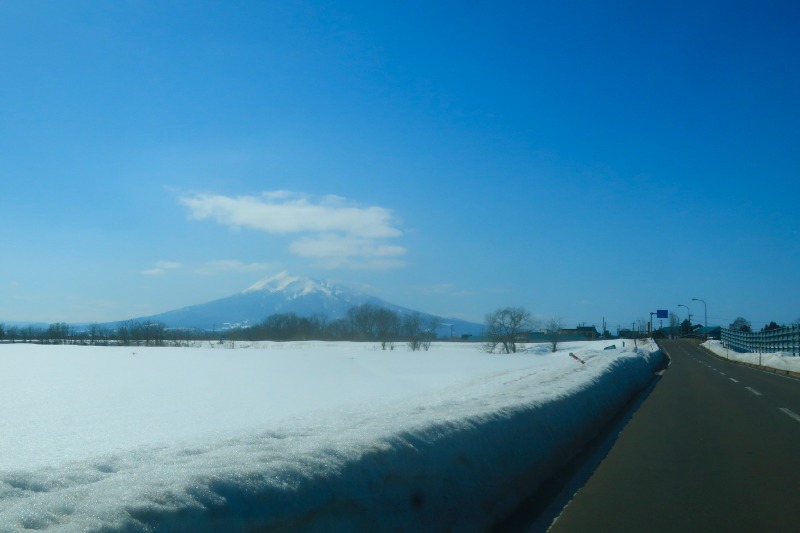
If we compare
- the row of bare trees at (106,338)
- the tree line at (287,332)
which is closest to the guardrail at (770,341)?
the tree line at (287,332)

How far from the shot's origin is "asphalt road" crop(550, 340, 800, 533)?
6.32 metres

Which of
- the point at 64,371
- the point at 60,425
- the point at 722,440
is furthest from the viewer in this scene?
the point at 64,371

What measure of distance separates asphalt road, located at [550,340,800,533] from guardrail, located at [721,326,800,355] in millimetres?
31603

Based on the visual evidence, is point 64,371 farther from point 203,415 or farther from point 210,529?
point 210,529

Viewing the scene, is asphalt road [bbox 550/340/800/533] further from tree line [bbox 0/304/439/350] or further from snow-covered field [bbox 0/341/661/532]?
tree line [bbox 0/304/439/350]

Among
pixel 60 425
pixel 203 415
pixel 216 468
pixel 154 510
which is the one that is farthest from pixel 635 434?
pixel 60 425

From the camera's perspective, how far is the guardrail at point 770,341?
42.6 m

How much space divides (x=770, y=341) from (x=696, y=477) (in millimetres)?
48802

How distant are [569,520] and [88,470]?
A: 4363 millimetres

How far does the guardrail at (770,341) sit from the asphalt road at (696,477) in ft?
104

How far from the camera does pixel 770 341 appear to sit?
50500 millimetres

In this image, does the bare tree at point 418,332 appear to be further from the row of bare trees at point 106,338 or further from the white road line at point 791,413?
the white road line at point 791,413

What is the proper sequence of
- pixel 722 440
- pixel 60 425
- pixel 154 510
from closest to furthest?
pixel 154 510 → pixel 722 440 → pixel 60 425

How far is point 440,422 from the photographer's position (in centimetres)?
709
